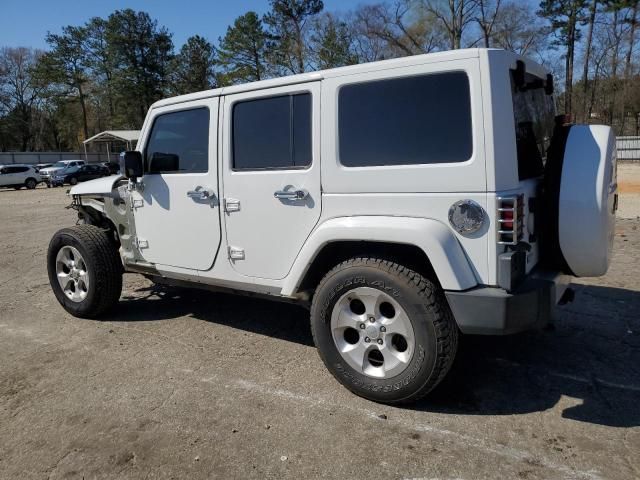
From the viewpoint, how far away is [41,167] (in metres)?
43.2

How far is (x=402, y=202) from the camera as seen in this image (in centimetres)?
307

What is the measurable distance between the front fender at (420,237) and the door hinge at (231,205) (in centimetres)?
83

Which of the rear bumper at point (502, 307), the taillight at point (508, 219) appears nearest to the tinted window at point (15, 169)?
the rear bumper at point (502, 307)

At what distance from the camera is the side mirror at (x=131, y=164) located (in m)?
4.29

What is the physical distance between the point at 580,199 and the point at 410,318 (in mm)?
1204

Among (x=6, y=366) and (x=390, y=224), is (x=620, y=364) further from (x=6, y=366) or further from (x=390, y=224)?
(x=6, y=366)

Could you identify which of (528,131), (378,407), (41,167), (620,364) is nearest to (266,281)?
(378,407)

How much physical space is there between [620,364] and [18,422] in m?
4.13

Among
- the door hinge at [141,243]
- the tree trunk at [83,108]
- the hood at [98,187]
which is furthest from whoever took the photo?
the tree trunk at [83,108]

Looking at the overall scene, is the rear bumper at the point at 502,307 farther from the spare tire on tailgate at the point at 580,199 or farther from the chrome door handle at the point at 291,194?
Answer: the chrome door handle at the point at 291,194

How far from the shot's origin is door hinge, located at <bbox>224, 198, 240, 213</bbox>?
3824mm

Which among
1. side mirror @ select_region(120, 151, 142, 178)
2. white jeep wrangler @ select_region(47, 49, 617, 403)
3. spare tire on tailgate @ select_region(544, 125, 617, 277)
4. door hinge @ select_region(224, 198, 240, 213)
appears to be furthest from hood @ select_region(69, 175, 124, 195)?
spare tire on tailgate @ select_region(544, 125, 617, 277)

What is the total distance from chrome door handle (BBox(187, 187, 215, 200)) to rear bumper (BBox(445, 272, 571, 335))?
202cm

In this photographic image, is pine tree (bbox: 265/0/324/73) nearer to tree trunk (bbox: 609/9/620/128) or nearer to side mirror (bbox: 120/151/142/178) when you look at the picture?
tree trunk (bbox: 609/9/620/128)
